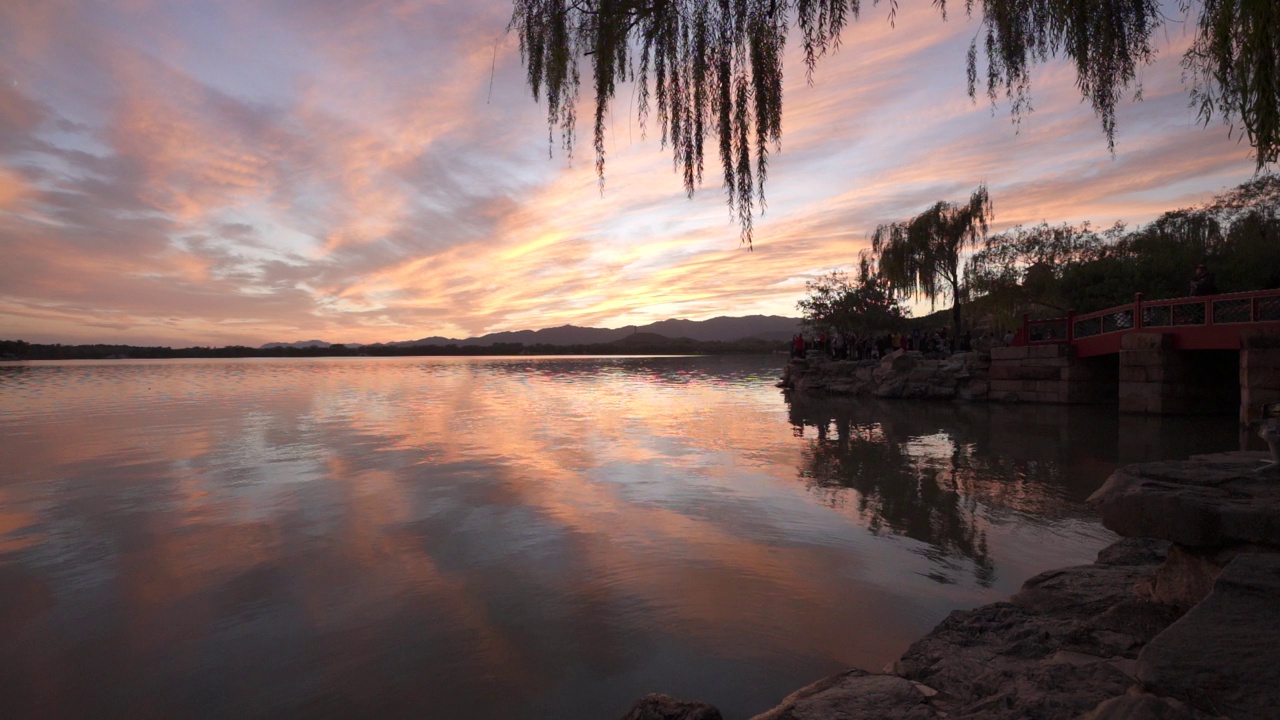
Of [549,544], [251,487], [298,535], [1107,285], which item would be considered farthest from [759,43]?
[1107,285]

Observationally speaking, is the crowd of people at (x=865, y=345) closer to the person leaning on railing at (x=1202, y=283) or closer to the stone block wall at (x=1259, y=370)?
the person leaning on railing at (x=1202, y=283)

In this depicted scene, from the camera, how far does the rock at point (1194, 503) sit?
114 inches

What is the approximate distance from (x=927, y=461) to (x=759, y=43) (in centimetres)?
755

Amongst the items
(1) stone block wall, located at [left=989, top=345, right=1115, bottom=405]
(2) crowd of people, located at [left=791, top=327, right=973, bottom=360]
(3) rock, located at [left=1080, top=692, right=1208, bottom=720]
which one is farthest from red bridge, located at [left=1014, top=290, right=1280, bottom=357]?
(3) rock, located at [left=1080, top=692, right=1208, bottom=720]

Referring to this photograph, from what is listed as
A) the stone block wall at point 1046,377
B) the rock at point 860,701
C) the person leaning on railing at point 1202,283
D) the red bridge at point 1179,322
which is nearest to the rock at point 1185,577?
the rock at point 860,701

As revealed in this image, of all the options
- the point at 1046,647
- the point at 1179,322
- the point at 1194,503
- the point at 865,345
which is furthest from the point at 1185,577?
the point at 865,345

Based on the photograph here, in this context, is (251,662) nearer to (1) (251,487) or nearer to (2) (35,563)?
(2) (35,563)

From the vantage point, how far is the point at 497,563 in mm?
5086

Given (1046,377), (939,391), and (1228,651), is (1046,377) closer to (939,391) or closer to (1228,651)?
(939,391)

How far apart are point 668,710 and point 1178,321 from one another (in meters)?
18.3

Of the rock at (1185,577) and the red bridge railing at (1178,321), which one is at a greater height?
the red bridge railing at (1178,321)

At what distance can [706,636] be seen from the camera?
12.3 feet

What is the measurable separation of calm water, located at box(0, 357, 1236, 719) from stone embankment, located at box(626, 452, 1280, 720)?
1.70 feet

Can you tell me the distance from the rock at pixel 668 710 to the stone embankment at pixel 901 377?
831 inches
